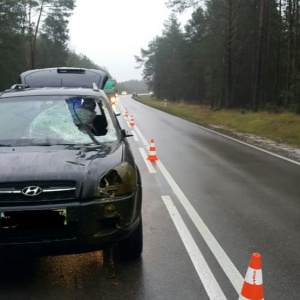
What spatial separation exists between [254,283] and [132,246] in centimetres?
153

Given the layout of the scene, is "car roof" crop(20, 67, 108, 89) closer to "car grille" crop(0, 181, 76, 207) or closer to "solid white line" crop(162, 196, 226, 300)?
"solid white line" crop(162, 196, 226, 300)

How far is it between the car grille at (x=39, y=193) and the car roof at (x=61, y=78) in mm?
5598

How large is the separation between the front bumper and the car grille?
0.16ft

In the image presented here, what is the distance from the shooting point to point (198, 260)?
4.41m

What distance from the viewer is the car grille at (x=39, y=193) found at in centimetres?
344

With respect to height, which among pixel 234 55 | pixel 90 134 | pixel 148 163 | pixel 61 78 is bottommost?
pixel 148 163

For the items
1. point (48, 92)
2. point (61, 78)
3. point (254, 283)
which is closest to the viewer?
point (254, 283)

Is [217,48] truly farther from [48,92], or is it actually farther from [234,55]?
[48,92]

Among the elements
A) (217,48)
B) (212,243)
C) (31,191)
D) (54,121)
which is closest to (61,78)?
(54,121)

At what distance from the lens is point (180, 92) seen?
79562 millimetres

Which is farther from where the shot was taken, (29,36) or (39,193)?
(29,36)

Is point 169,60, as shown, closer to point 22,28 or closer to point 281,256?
point 22,28

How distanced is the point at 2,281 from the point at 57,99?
91.2 inches

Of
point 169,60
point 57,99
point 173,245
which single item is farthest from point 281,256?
point 169,60
